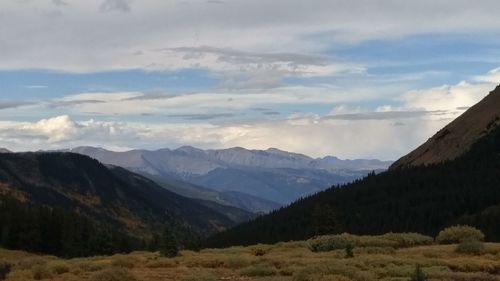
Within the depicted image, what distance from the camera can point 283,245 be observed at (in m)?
53.6

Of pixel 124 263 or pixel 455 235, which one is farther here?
pixel 455 235

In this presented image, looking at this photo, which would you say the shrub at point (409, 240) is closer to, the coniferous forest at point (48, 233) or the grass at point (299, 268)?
the grass at point (299, 268)

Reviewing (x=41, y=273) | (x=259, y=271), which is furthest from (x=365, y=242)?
(x=41, y=273)

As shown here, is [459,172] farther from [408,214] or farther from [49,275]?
[49,275]

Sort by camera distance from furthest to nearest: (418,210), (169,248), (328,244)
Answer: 1. (418,210)
2. (169,248)
3. (328,244)

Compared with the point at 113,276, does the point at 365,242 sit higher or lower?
lower

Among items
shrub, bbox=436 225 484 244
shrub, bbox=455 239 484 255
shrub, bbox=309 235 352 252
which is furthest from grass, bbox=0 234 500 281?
shrub, bbox=436 225 484 244

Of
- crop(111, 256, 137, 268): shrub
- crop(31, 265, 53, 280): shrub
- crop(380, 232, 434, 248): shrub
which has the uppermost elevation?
crop(31, 265, 53, 280): shrub

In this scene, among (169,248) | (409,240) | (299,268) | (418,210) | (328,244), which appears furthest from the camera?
(418,210)

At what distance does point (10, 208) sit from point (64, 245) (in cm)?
3672

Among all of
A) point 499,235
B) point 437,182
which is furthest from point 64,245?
point 437,182

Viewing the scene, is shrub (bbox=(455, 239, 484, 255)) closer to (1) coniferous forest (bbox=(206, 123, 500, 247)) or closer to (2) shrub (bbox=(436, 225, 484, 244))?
(2) shrub (bbox=(436, 225, 484, 244))

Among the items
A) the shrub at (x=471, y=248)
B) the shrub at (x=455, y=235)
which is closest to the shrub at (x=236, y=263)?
the shrub at (x=471, y=248)

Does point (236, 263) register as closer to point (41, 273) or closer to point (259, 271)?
point (259, 271)
